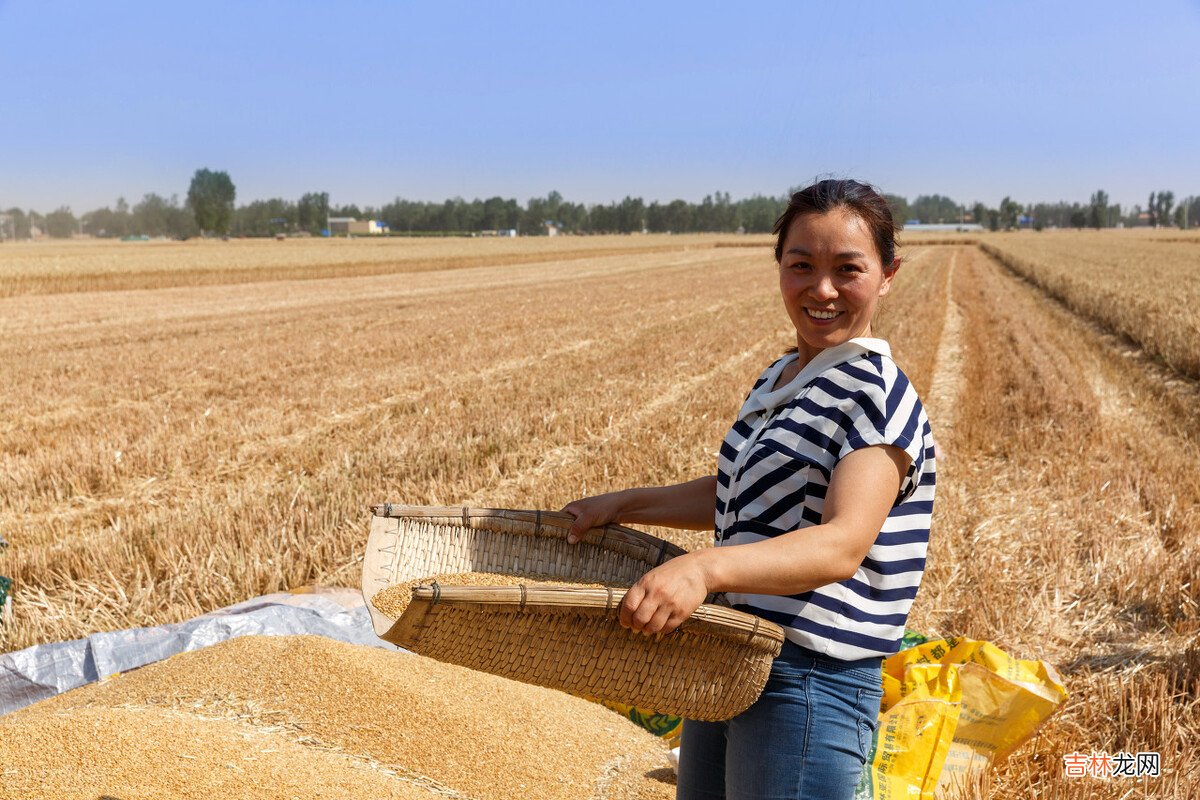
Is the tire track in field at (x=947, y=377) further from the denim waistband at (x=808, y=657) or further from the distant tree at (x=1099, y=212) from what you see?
the distant tree at (x=1099, y=212)

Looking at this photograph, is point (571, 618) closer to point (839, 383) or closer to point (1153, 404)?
point (839, 383)

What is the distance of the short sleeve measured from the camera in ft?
5.73

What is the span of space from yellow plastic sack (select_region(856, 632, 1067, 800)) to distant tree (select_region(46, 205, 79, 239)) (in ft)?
586

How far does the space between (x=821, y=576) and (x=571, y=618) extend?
0.47 meters

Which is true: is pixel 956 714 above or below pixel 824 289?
below

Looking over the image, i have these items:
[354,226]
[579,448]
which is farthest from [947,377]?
[354,226]

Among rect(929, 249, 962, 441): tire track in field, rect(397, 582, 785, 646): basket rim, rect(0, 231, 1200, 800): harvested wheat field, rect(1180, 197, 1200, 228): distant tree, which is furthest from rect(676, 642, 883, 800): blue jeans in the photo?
rect(1180, 197, 1200, 228): distant tree

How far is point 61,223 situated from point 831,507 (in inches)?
7274

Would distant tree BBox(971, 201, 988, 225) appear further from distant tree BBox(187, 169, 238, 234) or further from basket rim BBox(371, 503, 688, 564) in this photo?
basket rim BBox(371, 503, 688, 564)

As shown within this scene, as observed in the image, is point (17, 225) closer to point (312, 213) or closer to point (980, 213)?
point (312, 213)

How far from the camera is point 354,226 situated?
13462 centimetres

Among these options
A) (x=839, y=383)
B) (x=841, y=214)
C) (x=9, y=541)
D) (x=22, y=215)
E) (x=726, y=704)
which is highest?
(x=22, y=215)

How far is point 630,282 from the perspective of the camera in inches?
1229

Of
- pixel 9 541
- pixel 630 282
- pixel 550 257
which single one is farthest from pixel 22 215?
pixel 9 541
